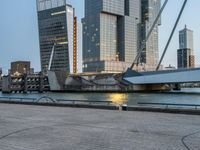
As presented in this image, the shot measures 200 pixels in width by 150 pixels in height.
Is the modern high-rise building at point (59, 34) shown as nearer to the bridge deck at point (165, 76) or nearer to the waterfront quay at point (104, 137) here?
the bridge deck at point (165, 76)

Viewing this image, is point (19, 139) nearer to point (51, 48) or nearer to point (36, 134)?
point (36, 134)

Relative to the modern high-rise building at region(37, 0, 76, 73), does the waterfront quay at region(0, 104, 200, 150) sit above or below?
below

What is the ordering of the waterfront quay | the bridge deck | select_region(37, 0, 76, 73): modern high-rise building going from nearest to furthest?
the waterfront quay < the bridge deck < select_region(37, 0, 76, 73): modern high-rise building

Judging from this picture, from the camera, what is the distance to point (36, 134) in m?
9.24

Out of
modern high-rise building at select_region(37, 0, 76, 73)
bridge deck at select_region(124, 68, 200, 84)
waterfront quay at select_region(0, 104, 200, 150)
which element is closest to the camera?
waterfront quay at select_region(0, 104, 200, 150)

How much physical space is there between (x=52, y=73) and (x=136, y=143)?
442ft

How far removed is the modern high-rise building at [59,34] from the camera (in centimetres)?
18675

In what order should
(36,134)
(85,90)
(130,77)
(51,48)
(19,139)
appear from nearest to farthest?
(19,139)
(36,134)
(130,77)
(85,90)
(51,48)

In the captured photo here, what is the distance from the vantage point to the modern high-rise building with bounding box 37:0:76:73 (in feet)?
613

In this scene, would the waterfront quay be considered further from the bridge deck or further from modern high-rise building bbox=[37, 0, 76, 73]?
modern high-rise building bbox=[37, 0, 76, 73]

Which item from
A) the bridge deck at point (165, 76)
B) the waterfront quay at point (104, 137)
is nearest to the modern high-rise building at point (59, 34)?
the bridge deck at point (165, 76)

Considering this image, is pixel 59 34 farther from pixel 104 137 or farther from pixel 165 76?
pixel 104 137

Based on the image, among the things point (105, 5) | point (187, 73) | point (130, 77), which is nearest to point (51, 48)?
point (105, 5)

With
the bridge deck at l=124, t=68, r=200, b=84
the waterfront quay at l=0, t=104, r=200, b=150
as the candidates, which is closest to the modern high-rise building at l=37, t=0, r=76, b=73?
the bridge deck at l=124, t=68, r=200, b=84
